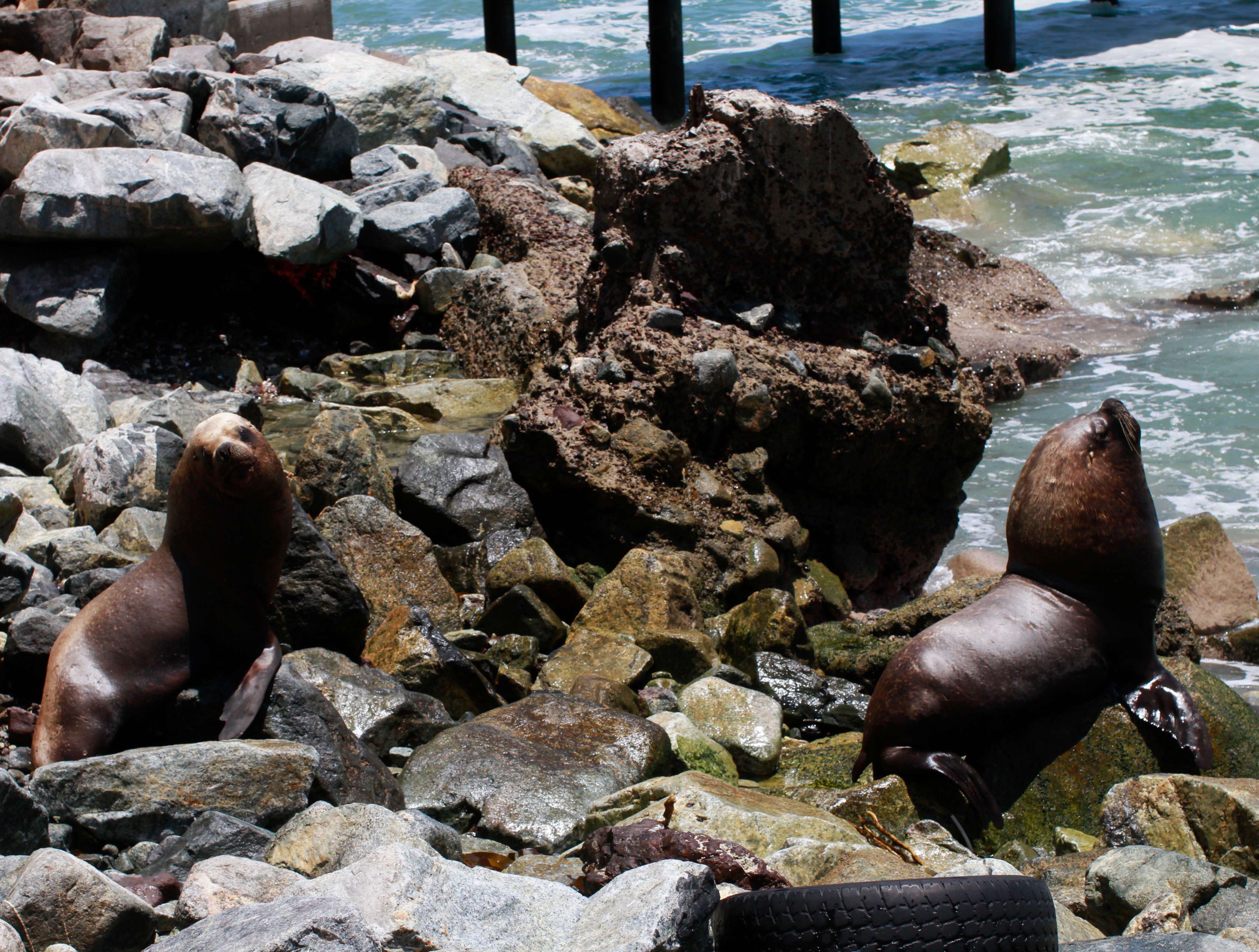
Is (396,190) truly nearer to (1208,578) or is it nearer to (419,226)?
(419,226)

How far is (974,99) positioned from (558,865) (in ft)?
68.0

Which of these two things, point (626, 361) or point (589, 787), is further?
point (626, 361)

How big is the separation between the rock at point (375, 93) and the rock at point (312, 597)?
24.1 feet

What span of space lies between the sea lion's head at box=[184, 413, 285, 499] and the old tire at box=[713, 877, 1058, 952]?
2.25 m

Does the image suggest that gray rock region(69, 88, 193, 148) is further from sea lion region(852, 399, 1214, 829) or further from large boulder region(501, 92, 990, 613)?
sea lion region(852, 399, 1214, 829)

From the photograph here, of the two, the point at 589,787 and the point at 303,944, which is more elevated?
the point at 303,944

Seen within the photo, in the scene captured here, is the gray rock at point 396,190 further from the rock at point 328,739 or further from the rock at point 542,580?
the rock at point 328,739

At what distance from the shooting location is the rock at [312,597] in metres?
4.55

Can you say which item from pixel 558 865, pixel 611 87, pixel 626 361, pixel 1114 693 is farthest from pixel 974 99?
pixel 558 865

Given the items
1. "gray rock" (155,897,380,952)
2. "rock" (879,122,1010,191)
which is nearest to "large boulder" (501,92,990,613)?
"gray rock" (155,897,380,952)

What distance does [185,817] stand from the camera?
10.6ft

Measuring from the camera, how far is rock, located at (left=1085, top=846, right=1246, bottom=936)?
Result: 2.85m

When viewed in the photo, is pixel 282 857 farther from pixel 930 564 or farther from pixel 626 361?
pixel 930 564

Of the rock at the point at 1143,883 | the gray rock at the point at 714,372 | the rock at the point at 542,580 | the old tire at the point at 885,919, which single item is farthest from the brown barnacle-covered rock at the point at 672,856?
the gray rock at the point at 714,372
